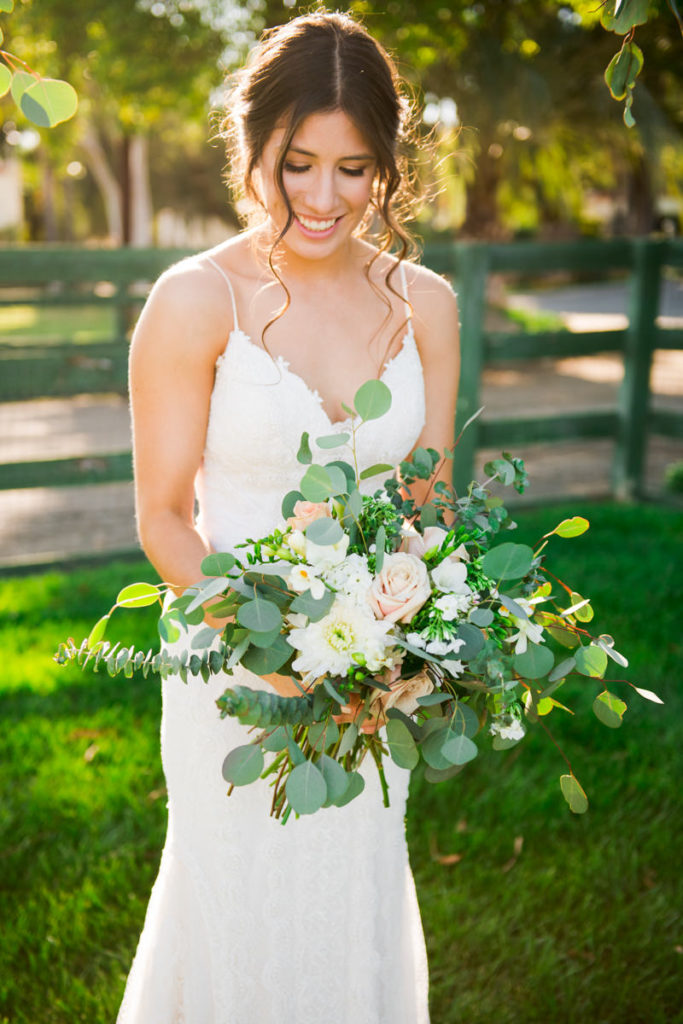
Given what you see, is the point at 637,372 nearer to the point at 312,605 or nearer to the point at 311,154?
the point at 311,154

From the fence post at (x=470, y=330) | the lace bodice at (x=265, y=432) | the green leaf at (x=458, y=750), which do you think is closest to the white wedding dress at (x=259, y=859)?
the lace bodice at (x=265, y=432)

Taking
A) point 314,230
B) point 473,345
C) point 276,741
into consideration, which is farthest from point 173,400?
point 473,345

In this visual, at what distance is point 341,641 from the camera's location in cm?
138

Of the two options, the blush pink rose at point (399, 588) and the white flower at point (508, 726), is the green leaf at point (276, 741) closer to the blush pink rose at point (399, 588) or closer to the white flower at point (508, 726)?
the blush pink rose at point (399, 588)

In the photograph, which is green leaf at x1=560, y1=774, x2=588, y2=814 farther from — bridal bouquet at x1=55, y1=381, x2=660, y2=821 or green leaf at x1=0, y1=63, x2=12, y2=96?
green leaf at x1=0, y1=63, x2=12, y2=96

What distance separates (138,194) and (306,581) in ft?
62.7

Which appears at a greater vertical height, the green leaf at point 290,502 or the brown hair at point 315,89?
the brown hair at point 315,89

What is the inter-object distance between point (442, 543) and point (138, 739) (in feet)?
8.18

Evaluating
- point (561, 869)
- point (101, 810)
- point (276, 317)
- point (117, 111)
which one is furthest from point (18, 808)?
point (117, 111)

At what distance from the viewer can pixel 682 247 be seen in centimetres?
682

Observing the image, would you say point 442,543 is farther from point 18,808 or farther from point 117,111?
point 117,111

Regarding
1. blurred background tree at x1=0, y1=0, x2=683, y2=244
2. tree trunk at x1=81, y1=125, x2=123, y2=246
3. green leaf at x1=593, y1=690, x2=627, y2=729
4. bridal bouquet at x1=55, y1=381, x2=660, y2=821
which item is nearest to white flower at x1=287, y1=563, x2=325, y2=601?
bridal bouquet at x1=55, y1=381, x2=660, y2=821

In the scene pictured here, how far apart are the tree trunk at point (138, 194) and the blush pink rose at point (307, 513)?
17.4m

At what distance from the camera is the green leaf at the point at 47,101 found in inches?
49.9
